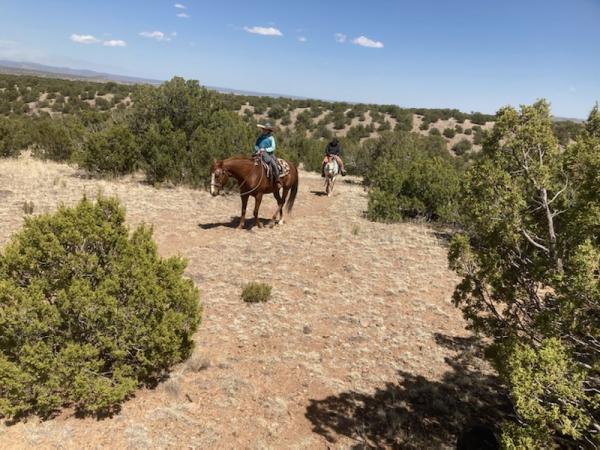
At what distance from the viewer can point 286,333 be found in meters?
7.01

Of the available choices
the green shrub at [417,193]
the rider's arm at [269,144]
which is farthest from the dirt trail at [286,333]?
the rider's arm at [269,144]

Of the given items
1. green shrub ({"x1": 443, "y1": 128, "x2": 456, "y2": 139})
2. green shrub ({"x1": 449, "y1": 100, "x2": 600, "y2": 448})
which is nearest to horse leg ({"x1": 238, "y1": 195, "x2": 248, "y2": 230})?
green shrub ({"x1": 449, "y1": 100, "x2": 600, "y2": 448})

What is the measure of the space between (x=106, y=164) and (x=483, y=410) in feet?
54.0

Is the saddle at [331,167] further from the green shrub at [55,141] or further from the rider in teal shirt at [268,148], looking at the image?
the green shrub at [55,141]

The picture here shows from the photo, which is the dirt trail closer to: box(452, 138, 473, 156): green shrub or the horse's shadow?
the horse's shadow

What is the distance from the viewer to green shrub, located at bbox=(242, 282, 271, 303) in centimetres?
793

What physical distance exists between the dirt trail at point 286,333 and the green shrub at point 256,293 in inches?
7.3

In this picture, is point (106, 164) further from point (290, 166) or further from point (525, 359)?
point (525, 359)

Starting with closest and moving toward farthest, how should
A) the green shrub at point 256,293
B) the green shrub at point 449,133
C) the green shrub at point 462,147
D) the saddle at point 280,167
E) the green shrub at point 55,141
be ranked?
the green shrub at point 256,293 < the saddle at point 280,167 < the green shrub at point 55,141 < the green shrub at point 462,147 < the green shrub at point 449,133

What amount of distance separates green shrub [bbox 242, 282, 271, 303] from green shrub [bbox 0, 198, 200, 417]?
8.44ft

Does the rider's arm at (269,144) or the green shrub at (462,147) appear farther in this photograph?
the green shrub at (462,147)

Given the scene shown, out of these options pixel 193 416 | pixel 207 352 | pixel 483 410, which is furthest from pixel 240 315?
pixel 483 410

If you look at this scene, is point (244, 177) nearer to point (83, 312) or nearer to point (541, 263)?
point (83, 312)

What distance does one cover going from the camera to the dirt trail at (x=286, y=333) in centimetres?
470
